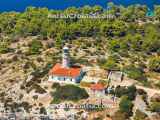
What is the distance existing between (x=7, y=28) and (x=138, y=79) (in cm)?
4427

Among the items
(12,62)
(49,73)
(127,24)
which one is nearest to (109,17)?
(127,24)

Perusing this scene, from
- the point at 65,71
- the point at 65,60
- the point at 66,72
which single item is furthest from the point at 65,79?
the point at 65,60

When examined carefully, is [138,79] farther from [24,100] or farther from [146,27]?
[146,27]

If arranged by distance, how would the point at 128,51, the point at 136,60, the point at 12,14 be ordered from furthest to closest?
1. the point at 12,14
2. the point at 128,51
3. the point at 136,60

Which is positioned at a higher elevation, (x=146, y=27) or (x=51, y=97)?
(x=146, y=27)

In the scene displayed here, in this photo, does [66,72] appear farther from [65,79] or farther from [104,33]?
[104,33]

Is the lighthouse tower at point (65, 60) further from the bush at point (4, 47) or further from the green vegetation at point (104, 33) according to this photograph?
the bush at point (4, 47)

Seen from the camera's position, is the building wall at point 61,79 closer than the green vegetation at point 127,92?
No

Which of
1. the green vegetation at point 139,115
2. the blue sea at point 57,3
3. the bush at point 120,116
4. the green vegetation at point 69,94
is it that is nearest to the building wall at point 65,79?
the green vegetation at point 69,94

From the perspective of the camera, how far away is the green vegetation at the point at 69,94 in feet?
221

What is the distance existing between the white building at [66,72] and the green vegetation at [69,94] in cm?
244

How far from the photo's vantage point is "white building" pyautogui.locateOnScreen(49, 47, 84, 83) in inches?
Result: 2818

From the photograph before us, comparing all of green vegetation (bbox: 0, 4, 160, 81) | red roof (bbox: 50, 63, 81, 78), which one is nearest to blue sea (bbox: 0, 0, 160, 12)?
green vegetation (bbox: 0, 4, 160, 81)

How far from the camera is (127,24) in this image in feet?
340
